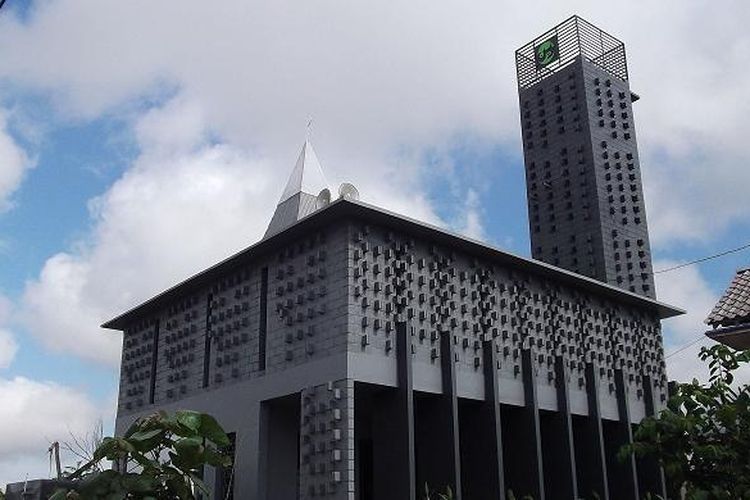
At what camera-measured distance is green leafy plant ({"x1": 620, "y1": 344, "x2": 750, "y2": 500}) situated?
18.1 ft

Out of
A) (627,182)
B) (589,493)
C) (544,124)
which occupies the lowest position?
(589,493)

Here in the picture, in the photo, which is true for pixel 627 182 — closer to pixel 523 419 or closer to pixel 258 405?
pixel 523 419

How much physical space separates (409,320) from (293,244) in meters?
4.56

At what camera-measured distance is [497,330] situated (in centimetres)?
2605

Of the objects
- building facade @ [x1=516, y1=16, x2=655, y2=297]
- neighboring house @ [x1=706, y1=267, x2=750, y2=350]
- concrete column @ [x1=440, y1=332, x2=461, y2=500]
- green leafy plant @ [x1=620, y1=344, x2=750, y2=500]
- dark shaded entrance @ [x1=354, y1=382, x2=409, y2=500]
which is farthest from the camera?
building facade @ [x1=516, y1=16, x2=655, y2=297]

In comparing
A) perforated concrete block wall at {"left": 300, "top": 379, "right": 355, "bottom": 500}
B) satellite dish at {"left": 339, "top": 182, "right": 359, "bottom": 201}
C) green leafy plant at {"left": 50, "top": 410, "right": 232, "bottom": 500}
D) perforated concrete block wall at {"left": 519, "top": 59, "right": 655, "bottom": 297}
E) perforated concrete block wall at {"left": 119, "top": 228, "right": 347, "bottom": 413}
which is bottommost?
green leafy plant at {"left": 50, "top": 410, "right": 232, "bottom": 500}

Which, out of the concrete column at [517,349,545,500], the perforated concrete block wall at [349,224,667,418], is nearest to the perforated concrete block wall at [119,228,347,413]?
the perforated concrete block wall at [349,224,667,418]

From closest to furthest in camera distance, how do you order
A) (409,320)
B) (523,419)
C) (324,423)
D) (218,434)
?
(218,434) < (324,423) < (409,320) < (523,419)

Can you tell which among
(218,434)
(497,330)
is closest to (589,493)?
(497,330)

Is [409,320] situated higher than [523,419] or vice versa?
[409,320]

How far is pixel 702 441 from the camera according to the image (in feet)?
18.9

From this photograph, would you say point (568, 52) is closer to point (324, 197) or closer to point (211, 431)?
point (324, 197)

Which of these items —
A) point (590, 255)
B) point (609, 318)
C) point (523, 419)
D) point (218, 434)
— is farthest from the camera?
point (590, 255)

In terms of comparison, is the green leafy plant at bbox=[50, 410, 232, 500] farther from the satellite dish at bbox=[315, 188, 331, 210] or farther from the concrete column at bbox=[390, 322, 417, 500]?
the satellite dish at bbox=[315, 188, 331, 210]
